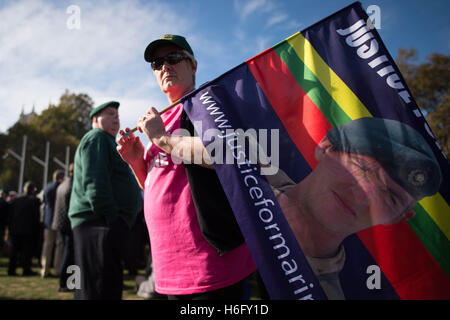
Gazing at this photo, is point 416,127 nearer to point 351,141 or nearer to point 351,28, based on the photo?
point 351,141

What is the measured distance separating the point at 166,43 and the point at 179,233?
112 cm

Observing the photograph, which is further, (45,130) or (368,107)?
(45,130)

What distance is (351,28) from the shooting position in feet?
4.70

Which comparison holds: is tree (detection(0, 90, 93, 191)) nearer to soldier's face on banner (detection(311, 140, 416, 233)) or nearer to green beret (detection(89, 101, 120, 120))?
green beret (detection(89, 101, 120, 120))

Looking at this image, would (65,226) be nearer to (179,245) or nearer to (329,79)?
(179,245)

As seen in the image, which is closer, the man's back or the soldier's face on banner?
the soldier's face on banner

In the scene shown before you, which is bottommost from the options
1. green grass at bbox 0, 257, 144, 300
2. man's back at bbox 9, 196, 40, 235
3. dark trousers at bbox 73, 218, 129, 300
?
dark trousers at bbox 73, 218, 129, 300

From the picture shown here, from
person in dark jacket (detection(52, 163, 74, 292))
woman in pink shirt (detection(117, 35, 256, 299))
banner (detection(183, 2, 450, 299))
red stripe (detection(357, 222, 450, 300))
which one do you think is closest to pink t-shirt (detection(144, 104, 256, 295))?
woman in pink shirt (detection(117, 35, 256, 299))

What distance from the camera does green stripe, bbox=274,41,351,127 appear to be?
141 cm
